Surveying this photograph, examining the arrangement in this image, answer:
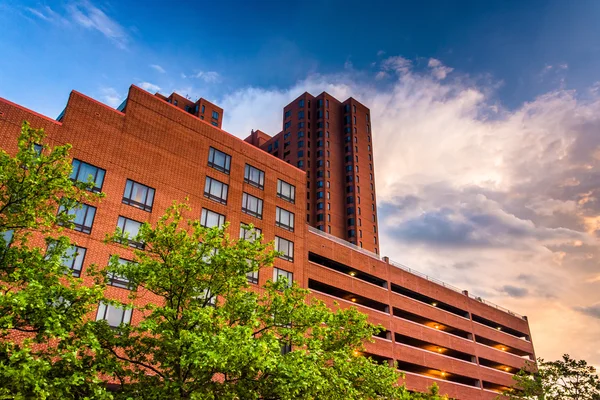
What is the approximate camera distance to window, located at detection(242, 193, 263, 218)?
3809cm

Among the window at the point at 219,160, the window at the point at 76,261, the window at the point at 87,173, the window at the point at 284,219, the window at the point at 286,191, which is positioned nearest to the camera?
the window at the point at 76,261

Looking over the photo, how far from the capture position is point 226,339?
14.7 meters

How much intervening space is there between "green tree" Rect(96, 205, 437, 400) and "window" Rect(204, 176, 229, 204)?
17.2 meters

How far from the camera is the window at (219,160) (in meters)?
37.6

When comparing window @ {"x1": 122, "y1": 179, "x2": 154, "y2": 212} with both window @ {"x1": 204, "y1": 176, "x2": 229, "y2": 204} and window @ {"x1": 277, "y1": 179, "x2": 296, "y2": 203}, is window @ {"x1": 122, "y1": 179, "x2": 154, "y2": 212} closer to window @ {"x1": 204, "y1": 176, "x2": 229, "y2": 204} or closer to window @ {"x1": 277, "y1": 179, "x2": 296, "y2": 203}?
window @ {"x1": 204, "y1": 176, "x2": 229, "y2": 204}

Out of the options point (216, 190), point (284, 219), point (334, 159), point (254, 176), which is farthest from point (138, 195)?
point (334, 159)

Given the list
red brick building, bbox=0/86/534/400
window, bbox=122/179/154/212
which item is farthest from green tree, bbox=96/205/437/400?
window, bbox=122/179/154/212

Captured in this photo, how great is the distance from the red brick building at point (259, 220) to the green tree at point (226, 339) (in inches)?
458

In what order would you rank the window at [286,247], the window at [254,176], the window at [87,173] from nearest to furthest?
the window at [87,173] < the window at [286,247] < the window at [254,176]

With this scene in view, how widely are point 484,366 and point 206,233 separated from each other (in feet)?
179

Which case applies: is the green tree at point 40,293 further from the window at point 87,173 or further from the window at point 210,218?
the window at point 210,218

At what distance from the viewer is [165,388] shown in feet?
49.0

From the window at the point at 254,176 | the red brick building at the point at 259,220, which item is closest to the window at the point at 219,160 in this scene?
the red brick building at the point at 259,220

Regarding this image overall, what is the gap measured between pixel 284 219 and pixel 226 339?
86.8 feet
